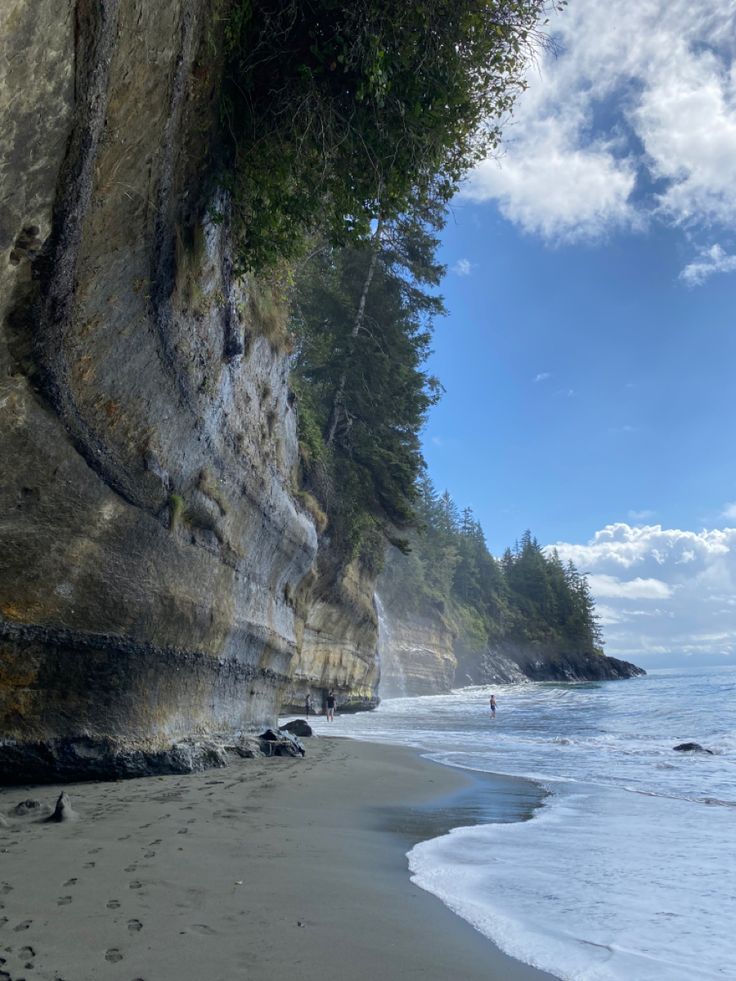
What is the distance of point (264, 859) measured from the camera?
4.67 m

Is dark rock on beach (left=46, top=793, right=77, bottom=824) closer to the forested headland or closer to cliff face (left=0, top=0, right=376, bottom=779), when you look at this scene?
Answer: cliff face (left=0, top=0, right=376, bottom=779)

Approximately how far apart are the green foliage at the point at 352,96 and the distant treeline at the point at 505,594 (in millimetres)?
60786

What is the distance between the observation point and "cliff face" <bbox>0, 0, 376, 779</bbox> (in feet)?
16.0

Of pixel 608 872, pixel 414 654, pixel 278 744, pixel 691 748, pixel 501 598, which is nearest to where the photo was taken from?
pixel 608 872

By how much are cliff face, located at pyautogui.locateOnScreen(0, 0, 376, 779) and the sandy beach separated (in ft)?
3.89

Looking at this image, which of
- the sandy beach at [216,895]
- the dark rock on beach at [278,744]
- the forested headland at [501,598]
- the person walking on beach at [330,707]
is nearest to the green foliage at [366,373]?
the person walking on beach at [330,707]

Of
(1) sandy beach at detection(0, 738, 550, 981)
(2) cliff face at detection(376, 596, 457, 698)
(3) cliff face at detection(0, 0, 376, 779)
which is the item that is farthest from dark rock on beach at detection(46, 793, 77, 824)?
(2) cliff face at detection(376, 596, 457, 698)

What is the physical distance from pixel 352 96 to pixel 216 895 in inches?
298

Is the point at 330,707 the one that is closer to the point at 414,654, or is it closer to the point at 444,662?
the point at 414,654

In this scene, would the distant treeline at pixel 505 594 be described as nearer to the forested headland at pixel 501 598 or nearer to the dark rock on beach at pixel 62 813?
the forested headland at pixel 501 598

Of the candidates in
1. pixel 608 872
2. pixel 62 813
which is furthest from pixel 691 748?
pixel 62 813

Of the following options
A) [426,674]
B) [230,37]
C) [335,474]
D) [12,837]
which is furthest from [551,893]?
[426,674]

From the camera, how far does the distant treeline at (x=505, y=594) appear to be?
72625mm

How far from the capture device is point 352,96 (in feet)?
23.1
